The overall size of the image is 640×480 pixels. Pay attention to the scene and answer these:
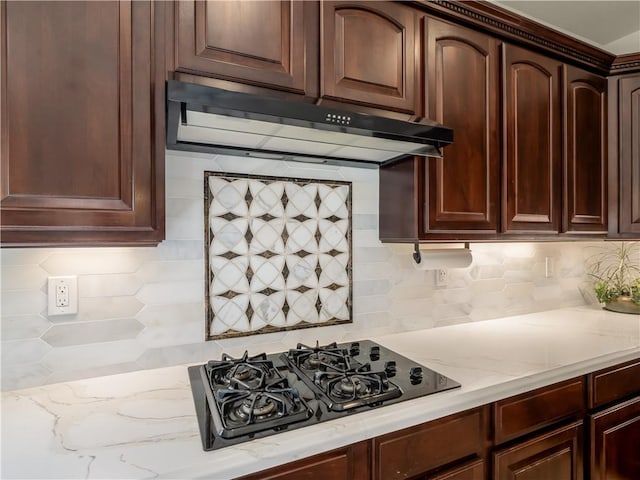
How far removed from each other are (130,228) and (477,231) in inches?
52.2

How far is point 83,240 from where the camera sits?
3.25ft

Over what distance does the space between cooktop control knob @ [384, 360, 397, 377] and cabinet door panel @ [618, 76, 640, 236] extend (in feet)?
5.48

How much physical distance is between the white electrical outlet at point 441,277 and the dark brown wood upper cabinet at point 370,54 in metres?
0.85

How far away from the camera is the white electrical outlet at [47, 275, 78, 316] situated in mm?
1233

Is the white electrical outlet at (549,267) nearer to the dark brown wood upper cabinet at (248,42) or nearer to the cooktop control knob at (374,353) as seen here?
the cooktop control knob at (374,353)

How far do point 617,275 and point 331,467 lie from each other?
8.18ft

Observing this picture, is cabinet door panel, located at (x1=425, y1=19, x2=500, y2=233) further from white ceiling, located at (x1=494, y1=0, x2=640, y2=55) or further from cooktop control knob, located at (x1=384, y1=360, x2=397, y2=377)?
white ceiling, located at (x1=494, y1=0, x2=640, y2=55)

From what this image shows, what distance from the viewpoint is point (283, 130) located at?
1.22 m

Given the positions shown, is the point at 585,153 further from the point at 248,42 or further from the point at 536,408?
the point at 248,42

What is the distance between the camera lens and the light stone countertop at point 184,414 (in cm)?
84

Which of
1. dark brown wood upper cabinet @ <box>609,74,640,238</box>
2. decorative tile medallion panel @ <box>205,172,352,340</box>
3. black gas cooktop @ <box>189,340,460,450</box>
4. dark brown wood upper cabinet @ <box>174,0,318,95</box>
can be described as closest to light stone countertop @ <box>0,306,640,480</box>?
black gas cooktop @ <box>189,340,460,450</box>

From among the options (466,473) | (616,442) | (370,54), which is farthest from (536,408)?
(370,54)

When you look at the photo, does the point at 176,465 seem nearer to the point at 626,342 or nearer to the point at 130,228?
the point at 130,228

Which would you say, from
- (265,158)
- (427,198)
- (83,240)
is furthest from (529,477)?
(83,240)
